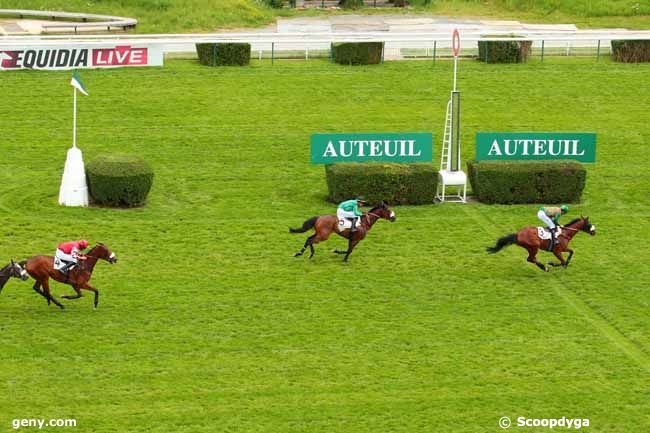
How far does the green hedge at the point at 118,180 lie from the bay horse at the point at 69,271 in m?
6.95

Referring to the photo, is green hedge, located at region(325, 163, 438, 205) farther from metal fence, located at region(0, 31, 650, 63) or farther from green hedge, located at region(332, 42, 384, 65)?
green hedge, located at region(332, 42, 384, 65)

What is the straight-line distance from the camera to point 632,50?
46.5 metres

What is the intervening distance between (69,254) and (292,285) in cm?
480

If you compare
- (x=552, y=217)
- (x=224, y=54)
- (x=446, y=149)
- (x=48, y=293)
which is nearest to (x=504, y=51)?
(x=224, y=54)

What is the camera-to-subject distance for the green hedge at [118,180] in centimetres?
3131

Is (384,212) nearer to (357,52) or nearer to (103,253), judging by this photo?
(103,253)

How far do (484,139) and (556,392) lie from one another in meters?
12.8

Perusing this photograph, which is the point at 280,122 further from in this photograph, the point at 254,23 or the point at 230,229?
the point at 254,23

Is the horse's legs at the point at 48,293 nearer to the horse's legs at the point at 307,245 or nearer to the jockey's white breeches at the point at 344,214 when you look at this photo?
the horse's legs at the point at 307,245

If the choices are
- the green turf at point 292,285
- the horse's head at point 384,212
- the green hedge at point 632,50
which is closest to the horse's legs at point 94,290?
the green turf at point 292,285

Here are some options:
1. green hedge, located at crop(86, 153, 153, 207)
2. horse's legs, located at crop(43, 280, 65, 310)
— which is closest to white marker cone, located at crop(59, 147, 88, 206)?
green hedge, located at crop(86, 153, 153, 207)

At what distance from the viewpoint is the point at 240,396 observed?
2120cm

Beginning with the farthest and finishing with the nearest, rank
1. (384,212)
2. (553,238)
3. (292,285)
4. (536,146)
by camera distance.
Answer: (536,146) → (384,212) → (553,238) → (292,285)

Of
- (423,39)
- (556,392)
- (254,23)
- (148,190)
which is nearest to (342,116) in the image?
(423,39)
